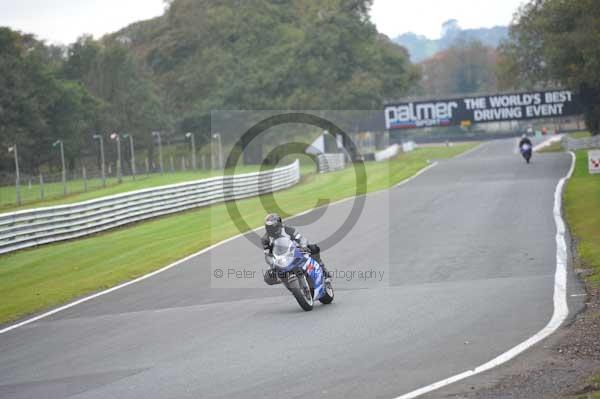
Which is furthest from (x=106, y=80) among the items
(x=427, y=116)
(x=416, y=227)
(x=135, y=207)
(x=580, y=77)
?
(x=416, y=227)

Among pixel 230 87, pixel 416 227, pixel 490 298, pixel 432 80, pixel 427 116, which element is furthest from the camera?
pixel 432 80

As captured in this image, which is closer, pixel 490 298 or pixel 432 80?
pixel 490 298

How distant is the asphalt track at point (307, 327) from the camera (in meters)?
9.22

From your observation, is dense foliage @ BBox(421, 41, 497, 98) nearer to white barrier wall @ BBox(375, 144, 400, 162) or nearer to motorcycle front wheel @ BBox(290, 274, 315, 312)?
white barrier wall @ BBox(375, 144, 400, 162)

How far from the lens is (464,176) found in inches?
1626

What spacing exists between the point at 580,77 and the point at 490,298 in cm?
3988

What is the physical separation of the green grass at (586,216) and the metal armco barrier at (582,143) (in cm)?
2035

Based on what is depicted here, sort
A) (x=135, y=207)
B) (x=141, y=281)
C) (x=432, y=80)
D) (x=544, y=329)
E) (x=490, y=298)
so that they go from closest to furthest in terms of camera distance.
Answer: (x=544, y=329) < (x=490, y=298) < (x=141, y=281) < (x=135, y=207) < (x=432, y=80)

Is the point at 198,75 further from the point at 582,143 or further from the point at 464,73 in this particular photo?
the point at 464,73

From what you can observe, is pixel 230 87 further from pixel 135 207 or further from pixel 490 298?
pixel 490 298

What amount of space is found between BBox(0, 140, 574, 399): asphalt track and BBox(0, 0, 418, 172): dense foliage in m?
51.1

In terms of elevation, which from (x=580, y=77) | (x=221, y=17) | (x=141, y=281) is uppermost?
(x=221, y=17)

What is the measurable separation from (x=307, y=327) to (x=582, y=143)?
50.6m

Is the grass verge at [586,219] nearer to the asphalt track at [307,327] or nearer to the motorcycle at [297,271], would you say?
the asphalt track at [307,327]
